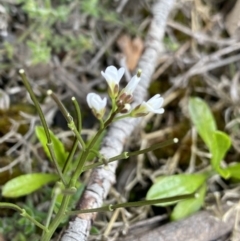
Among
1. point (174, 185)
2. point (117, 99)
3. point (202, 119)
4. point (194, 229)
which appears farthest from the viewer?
point (202, 119)

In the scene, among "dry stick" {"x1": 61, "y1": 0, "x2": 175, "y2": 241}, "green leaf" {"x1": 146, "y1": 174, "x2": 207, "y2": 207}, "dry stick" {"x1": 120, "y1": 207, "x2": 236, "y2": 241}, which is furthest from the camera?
"green leaf" {"x1": 146, "y1": 174, "x2": 207, "y2": 207}

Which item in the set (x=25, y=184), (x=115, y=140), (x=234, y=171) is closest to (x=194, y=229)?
(x=234, y=171)

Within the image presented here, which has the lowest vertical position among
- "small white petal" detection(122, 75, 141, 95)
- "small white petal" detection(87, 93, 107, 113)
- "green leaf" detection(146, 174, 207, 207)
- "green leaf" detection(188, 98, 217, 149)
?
"green leaf" detection(146, 174, 207, 207)

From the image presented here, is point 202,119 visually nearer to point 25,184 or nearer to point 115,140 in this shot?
point 115,140

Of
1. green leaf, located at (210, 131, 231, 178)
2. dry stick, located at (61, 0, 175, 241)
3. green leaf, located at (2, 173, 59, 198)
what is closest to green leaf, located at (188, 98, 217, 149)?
green leaf, located at (210, 131, 231, 178)

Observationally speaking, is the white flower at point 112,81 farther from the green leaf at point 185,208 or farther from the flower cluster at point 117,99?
the green leaf at point 185,208

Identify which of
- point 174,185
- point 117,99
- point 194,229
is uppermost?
point 117,99

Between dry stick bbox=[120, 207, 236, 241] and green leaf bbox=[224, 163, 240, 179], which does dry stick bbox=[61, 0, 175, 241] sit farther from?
green leaf bbox=[224, 163, 240, 179]
